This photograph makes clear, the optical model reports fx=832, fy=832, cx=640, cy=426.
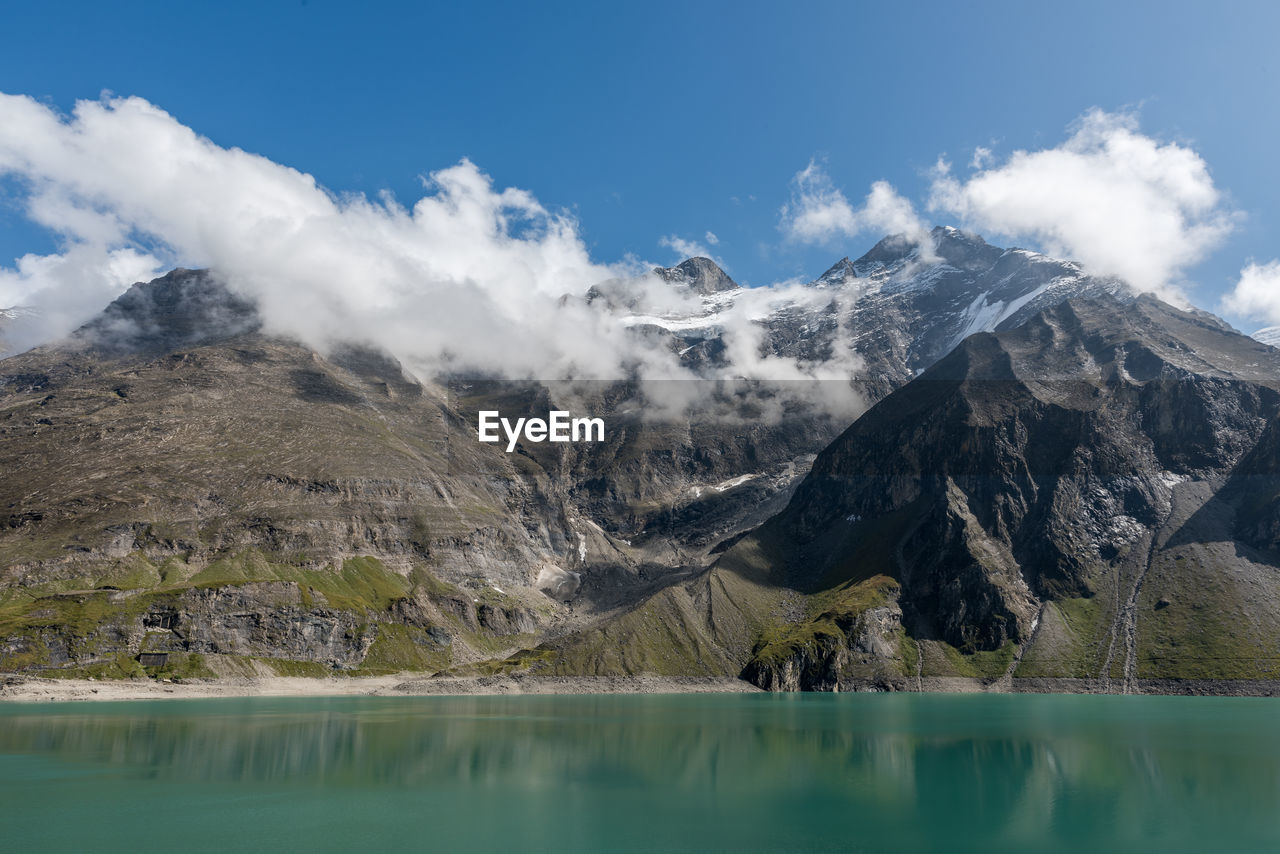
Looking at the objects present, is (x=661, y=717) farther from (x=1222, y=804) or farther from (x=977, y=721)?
(x=1222, y=804)

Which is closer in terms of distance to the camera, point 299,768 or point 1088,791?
point 1088,791

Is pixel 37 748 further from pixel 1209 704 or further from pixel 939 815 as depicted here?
pixel 1209 704

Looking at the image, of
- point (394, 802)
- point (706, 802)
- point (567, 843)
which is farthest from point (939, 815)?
point (394, 802)

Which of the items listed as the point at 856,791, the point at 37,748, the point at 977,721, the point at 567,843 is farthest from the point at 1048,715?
the point at 37,748

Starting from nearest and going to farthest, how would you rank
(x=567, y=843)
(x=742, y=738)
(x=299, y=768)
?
(x=567, y=843)
(x=299, y=768)
(x=742, y=738)

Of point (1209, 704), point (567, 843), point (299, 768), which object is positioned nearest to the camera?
point (567, 843)

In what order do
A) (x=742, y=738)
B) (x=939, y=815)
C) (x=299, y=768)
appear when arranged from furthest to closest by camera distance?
(x=742, y=738) < (x=299, y=768) < (x=939, y=815)
